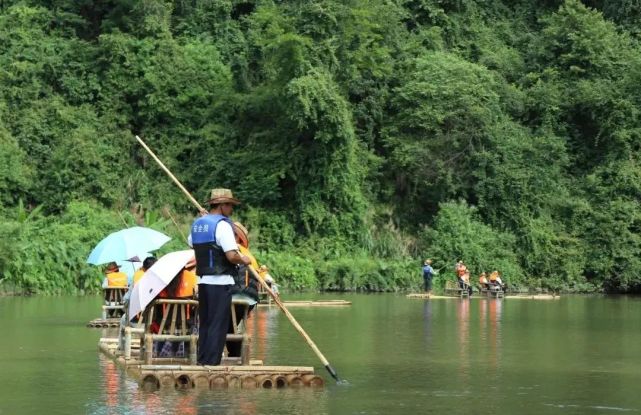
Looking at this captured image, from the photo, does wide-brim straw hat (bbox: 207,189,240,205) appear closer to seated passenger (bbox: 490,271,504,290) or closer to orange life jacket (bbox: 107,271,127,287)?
orange life jacket (bbox: 107,271,127,287)

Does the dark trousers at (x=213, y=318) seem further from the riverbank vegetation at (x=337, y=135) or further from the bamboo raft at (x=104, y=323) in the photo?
the riverbank vegetation at (x=337, y=135)

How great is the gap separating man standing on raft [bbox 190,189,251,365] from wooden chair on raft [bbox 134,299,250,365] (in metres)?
0.43

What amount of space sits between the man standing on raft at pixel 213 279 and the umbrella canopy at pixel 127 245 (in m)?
9.12

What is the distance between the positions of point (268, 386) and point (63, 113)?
32644 mm

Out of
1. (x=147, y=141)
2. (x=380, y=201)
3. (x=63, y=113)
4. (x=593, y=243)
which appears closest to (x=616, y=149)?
(x=593, y=243)

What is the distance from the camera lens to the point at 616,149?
150 ft

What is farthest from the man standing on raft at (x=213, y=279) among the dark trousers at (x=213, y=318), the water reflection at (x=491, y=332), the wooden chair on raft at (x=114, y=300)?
the wooden chair on raft at (x=114, y=300)

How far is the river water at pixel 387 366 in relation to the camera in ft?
37.8

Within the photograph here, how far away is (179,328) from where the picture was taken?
13.9m

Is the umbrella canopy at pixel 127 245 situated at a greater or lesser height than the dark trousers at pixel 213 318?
greater

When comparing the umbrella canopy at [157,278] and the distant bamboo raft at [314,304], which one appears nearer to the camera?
the umbrella canopy at [157,278]

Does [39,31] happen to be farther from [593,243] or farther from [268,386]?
[268,386]

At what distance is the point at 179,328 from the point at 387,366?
2.66 metres

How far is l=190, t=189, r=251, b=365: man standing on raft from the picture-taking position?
12852mm
